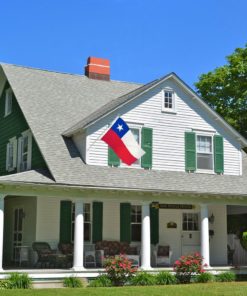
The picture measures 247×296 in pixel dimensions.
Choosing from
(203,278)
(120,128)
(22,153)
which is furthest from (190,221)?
(22,153)

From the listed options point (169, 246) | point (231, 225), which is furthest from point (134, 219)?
point (231, 225)

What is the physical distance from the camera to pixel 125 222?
2084cm

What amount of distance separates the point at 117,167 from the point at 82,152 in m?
1.35

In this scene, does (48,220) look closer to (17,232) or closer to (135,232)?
(17,232)

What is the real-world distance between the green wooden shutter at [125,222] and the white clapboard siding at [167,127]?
1.86 m

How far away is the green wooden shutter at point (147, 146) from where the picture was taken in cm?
2077

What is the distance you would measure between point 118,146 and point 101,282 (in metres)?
4.82

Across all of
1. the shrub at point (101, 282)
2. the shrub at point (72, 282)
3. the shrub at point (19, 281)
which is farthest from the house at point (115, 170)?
the shrub at point (19, 281)

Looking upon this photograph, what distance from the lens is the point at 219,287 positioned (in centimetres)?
1692

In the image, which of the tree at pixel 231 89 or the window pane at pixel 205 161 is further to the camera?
the tree at pixel 231 89

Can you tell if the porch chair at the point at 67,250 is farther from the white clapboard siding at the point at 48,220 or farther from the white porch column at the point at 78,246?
the white porch column at the point at 78,246

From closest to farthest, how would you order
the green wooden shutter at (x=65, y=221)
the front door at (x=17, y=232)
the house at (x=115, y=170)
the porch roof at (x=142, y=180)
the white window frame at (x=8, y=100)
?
the porch roof at (x=142, y=180) → the house at (x=115, y=170) → the green wooden shutter at (x=65, y=221) → the front door at (x=17, y=232) → the white window frame at (x=8, y=100)

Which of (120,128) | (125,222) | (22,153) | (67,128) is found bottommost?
(125,222)

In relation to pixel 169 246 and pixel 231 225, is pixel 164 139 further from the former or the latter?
pixel 231 225
